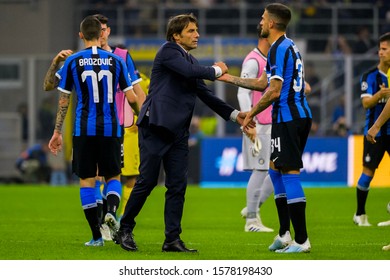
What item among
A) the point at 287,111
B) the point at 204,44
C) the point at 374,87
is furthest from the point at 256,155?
the point at 204,44

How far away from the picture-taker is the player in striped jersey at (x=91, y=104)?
422 inches

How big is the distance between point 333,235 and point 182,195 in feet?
9.05

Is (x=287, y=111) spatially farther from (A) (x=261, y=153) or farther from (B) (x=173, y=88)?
(A) (x=261, y=153)

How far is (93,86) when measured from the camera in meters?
10.7

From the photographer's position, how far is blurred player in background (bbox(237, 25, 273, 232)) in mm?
13422

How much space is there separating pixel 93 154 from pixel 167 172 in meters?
0.90

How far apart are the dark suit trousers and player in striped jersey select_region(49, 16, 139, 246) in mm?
576

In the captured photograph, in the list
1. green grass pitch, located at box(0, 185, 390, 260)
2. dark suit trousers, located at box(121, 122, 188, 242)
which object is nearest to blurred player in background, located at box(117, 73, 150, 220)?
green grass pitch, located at box(0, 185, 390, 260)

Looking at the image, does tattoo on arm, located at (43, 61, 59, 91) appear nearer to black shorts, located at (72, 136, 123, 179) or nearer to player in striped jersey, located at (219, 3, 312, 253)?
black shorts, located at (72, 136, 123, 179)

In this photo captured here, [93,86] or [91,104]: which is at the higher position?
[93,86]

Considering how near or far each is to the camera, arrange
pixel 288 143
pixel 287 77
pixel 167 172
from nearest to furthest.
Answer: pixel 288 143 < pixel 287 77 < pixel 167 172

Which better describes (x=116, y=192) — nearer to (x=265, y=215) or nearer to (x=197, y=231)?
(x=197, y=231)

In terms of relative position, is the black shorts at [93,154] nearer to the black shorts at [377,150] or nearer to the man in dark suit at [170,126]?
the man in dark suit at [170,126]
